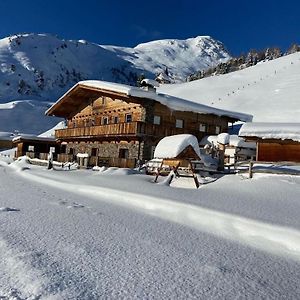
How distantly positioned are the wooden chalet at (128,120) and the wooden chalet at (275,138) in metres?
7.54

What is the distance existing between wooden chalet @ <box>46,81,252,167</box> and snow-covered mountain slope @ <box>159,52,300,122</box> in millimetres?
16667

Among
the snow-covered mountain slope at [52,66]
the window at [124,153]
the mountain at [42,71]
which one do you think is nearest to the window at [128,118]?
the window at [124,153]

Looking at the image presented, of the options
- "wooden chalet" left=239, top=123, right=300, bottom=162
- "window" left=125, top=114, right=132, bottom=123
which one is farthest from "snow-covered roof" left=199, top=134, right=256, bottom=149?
"window" left=125, top=114, right=132, bottom=123

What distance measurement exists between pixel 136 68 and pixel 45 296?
615 ft

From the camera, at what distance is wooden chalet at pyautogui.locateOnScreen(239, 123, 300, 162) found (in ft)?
56.7

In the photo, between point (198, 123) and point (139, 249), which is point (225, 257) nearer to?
point (139, 249)

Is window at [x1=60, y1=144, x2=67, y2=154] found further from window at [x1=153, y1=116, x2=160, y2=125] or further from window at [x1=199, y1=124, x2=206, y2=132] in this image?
window at [x1=199, y1=124, x2=206, y2=132]

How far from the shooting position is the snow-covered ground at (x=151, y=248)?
13.8ft

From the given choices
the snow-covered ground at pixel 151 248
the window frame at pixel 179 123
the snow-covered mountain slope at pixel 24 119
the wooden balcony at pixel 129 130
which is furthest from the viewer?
the snow-covered mountain slope at pixel 24 119

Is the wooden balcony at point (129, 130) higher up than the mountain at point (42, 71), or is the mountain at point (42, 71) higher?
the mountain at point (42, 71)

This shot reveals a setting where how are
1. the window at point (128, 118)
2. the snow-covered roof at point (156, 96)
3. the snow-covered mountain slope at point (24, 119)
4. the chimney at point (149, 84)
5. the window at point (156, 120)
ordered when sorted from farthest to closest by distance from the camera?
the snow-covered mountain slope at point (24, 119), the window at point (128, 118), the chimney at point (149, 84), the window at point (156, 120), the snow-covered roof at point (156, 96)

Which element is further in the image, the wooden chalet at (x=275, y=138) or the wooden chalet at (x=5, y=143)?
the wooden chalet at (x=5, y=143)

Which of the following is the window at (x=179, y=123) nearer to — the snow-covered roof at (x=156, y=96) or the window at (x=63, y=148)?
the snow-covered roof at (x=156, y=96)

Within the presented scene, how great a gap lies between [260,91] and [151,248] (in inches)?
2312
